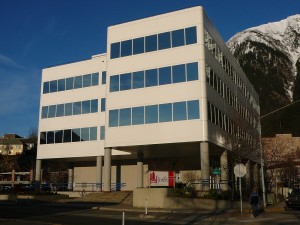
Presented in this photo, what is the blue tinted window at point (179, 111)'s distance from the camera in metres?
34.7

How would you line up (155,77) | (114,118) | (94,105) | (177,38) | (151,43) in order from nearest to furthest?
(177,38)
(155,77)
(151,43)
(114,118)
(94,105)

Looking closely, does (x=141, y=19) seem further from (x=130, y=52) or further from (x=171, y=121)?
(x=171, y=121)

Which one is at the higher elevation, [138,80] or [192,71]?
[192,71]

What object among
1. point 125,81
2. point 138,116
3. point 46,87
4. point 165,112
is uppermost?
point 46,87

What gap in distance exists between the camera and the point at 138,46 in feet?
127

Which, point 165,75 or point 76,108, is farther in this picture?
point 76,108

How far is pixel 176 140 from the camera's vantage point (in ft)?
114

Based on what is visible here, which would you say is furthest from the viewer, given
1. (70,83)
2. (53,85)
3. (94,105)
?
(53,85)

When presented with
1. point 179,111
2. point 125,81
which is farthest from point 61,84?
point 179,111

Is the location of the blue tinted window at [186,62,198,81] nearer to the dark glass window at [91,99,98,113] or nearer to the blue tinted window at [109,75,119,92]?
the blue tinted window at [109,75,119,92]

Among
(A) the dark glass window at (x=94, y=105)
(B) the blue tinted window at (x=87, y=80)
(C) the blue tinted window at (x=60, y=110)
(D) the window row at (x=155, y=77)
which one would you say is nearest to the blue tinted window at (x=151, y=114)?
(D) the window row at (x=155, y=77)

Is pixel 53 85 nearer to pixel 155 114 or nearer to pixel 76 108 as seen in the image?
pixel 76 108

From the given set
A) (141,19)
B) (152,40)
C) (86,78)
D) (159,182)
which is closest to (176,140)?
(159,182)

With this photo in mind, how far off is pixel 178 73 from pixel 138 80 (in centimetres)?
423
